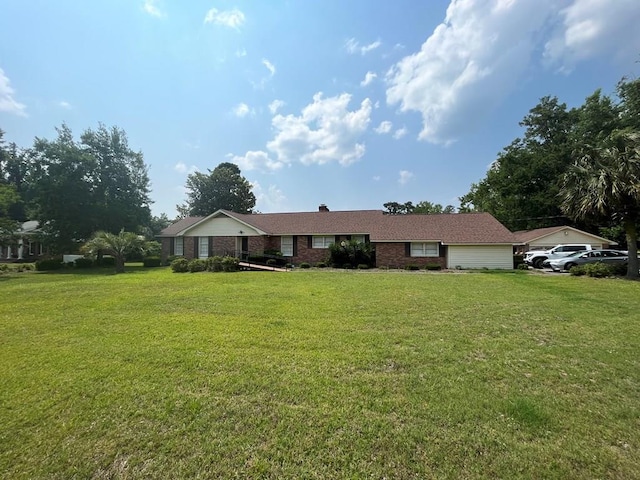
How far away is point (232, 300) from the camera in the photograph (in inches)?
383

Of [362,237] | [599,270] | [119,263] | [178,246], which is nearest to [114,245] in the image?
[119,263]

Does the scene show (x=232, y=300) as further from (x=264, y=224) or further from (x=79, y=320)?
(x=264, y=224)

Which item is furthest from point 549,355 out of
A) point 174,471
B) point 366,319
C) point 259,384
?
point 174,471

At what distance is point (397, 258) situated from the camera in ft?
73.6

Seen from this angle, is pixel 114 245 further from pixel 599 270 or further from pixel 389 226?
pixel 599 270

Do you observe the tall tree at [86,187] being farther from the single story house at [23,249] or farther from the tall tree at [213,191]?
the tall tree at [213,191]

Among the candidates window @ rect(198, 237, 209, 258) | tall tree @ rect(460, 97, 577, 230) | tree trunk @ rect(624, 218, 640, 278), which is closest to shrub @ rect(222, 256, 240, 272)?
window @ rect(198, 237, 209, 258)

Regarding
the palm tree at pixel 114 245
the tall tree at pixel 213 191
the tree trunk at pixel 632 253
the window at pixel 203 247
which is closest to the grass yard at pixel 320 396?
the tree trunk at pixel 632 253

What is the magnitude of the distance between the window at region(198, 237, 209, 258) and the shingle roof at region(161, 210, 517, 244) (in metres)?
2.72

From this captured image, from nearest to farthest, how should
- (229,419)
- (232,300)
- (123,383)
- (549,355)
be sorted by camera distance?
(229,419)
(123,383)
(549,355)
(232,300)

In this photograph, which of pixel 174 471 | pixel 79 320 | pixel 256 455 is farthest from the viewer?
pixel 79 320

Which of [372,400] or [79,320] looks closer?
[372,400]

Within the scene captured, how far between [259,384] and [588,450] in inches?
145

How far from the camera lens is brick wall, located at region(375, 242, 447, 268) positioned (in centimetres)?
2211
